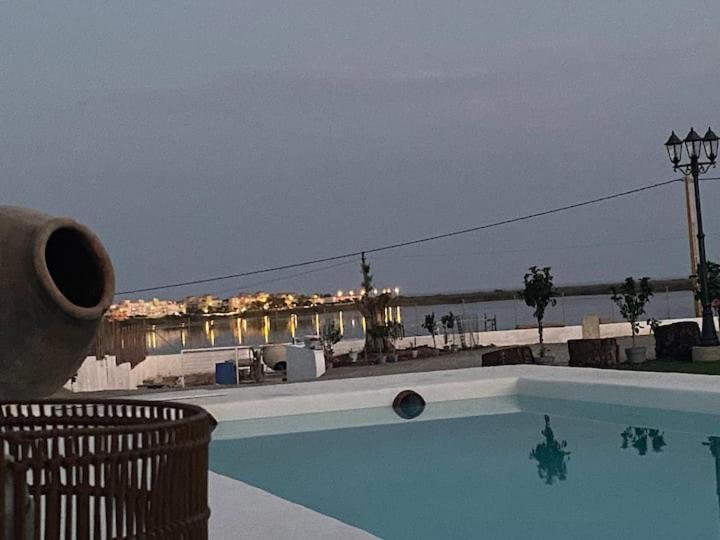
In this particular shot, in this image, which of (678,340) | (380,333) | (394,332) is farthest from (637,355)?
(394,332)

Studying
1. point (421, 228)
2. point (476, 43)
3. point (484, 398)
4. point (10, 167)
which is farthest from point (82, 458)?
point (421, 228)

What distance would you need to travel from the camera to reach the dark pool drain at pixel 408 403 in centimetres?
962

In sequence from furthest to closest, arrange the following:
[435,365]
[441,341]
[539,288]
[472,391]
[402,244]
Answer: [402,244], [441,341], [435,365], [539,288], [472,391]

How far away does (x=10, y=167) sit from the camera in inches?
779

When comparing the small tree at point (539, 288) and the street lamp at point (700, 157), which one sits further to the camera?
the small tree at point (539, 288)

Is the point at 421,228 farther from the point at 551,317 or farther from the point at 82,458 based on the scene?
the point at 82,458

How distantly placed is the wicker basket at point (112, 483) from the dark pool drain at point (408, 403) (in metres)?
7.56

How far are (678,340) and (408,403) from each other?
17.6ft

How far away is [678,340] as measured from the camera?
13.4 metres

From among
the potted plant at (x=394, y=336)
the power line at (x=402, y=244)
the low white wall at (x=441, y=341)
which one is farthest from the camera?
the power line at (x=402, y=244)

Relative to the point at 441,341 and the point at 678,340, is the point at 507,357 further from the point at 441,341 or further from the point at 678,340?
the point at 441,341

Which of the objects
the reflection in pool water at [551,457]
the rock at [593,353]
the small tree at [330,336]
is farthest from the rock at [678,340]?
the small tree at [330,336]

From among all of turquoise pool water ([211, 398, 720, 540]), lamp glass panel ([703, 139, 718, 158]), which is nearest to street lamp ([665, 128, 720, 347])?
lamp glass panel ([703, 139, 718, 158])

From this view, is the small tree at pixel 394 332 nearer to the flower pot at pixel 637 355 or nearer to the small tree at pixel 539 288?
the small tree at pixel 539 288
